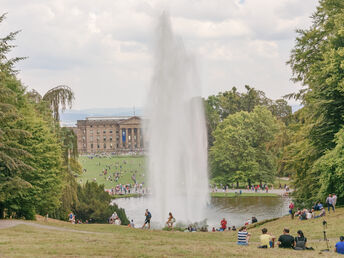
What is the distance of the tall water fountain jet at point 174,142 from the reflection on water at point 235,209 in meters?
1.89

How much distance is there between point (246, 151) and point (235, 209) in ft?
68.8

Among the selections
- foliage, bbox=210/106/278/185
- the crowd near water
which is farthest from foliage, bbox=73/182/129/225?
foliage, bbox=210/106/278/185

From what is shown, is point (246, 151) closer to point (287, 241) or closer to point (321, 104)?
point (321, 104)

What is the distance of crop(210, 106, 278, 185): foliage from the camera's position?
243 feet

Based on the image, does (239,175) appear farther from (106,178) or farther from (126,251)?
(126,251)

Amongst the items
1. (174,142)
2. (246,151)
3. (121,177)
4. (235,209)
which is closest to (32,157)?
(174,142)

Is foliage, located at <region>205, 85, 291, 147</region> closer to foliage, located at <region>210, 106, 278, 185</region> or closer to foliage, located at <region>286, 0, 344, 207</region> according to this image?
foliage, located at <region>210, 106, 278, 185</region>

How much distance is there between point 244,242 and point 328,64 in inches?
602

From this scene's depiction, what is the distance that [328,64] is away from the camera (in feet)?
98.8

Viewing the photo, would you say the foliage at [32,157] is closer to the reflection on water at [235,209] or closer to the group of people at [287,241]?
the reflection on water at [235,209]

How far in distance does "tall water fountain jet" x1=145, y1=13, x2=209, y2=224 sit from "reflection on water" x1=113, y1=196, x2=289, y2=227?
189cm

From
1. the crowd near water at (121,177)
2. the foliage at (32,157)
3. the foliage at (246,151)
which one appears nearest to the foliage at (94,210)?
the foliage at (32,157)

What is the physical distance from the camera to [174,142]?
41375mm

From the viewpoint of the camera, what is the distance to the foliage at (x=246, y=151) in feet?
243
